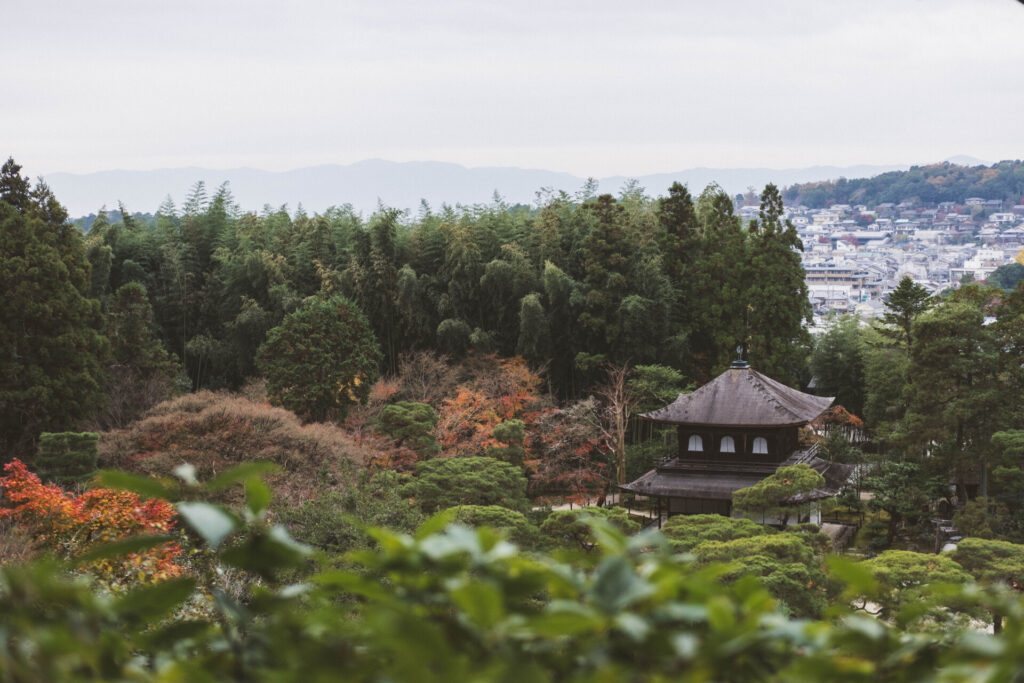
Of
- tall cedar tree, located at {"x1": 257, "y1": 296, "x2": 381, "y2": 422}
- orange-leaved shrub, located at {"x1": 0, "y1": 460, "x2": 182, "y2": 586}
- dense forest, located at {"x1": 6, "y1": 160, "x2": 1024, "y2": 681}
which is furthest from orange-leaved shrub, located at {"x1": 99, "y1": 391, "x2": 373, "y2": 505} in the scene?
tall cedar tree, located at {"x1": 257, "y1": 296, "x2": 381, "y2": 422}

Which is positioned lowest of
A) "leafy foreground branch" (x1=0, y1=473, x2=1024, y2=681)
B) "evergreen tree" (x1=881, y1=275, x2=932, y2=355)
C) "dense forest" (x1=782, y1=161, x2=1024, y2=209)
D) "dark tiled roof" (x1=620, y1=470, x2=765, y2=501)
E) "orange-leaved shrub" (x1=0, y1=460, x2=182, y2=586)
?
"dark tiled roof" (x1=620, y1=470, x2=765, y2=501)

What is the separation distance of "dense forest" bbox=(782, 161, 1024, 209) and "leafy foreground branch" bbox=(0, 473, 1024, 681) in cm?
4651

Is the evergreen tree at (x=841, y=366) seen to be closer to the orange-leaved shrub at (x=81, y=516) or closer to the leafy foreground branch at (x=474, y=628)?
the orange-leaved shrub at (x=81, y=516)

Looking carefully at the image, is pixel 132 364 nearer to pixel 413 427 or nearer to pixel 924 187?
pixel 413 427

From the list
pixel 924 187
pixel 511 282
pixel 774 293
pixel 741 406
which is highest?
pixel 924 187

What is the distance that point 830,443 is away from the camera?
54.6 ft

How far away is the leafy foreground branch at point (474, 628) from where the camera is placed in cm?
68

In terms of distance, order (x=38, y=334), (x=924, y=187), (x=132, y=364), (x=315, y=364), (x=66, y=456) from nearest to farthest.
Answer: (x=66, y=456) → (x=38, y=334) → (x=315, y=364) → (x=132, y=364) → (x=924, y=187)

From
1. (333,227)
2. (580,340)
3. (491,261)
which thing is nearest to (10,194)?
(333,227)

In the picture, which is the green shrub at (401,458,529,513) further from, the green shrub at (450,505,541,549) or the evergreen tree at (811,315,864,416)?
the evergreen tree at (811,315,864,416)

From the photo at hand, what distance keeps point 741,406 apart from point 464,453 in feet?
14.7

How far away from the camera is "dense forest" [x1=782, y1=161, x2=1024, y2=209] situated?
45.0 meters

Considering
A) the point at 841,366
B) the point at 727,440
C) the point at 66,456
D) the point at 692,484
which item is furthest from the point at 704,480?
the point at 66,456

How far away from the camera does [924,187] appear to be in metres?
48.8
